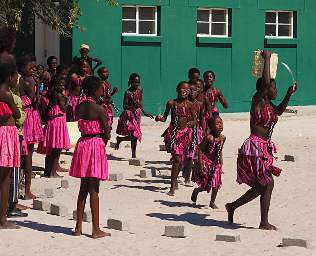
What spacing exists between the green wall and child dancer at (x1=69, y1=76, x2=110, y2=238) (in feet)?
50.0

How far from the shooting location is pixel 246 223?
1112 cm

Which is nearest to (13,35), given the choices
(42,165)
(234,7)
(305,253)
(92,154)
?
(92,154)

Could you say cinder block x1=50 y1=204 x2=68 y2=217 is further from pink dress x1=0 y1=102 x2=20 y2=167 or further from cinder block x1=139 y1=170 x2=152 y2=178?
cinder block x1=139 y1=170 x2=152 y2=178

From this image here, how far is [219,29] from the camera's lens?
27422mm

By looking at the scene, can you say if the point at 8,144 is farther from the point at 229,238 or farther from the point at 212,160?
the point at 212,160

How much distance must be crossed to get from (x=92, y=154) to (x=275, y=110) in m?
2.11

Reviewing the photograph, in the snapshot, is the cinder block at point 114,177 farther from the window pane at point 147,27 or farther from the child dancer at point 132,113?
the window pane at point 147,27

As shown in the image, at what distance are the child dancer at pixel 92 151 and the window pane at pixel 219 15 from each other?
1744 cm

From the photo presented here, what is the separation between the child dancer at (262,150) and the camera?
10578mm

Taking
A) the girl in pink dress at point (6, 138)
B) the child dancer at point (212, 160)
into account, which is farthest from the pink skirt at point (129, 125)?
the girl in pink dress at point (6, 138)

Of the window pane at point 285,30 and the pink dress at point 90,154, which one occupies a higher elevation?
the window pane at point 285,30

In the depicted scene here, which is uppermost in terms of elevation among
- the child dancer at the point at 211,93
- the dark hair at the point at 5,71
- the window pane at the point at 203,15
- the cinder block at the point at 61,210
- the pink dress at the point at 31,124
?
the window pane at the point at 203,15

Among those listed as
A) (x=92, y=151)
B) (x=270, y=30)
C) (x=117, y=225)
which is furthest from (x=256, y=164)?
(x=270, y=30)

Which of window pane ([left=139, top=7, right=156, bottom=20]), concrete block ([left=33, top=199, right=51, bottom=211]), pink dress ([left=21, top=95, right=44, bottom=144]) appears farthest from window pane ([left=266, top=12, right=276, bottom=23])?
concrete block ([left=33, top=199, right=51, bottom=211])
